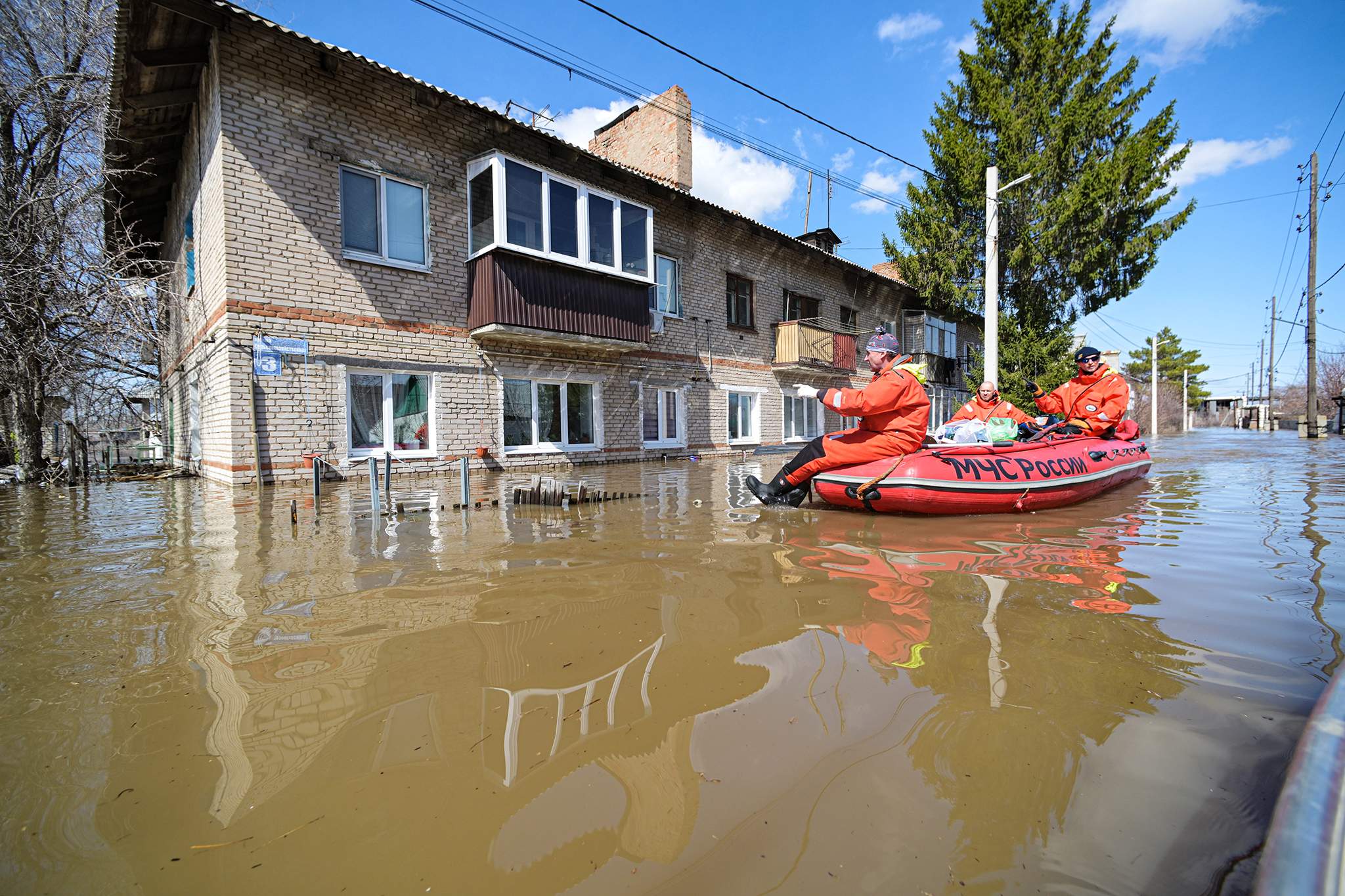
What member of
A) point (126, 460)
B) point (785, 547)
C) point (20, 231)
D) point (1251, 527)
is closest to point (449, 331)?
point (20, 231)

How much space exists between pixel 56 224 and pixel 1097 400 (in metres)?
15.8

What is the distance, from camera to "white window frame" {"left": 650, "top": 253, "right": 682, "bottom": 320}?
1393cm

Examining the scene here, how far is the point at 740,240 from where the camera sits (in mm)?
15938

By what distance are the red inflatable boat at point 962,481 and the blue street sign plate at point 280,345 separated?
25.2 feet

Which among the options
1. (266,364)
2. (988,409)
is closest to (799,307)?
(988,409)

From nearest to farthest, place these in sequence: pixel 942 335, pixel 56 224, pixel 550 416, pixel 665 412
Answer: pixel 56 224 < pixel 550 416 < pixel 665 412 < pixel 942 335

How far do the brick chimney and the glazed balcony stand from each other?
479 centimetres

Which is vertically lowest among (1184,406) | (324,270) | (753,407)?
(753,407)

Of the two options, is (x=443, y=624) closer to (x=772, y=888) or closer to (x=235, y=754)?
(x=235, y=754)

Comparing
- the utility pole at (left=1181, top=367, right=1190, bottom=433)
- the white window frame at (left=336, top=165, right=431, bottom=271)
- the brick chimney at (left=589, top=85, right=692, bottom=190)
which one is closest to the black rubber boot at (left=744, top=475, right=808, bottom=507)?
the white window frame at (left=336, top=165, right=431, bottom=271)

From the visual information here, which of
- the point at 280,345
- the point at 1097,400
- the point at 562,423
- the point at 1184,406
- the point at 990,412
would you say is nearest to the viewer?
the point at 1097,400

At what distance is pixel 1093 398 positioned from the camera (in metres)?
7.84

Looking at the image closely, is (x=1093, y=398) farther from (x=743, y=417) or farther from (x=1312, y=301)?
(x=1312, y=301)

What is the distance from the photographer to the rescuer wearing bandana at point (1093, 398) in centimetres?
768
